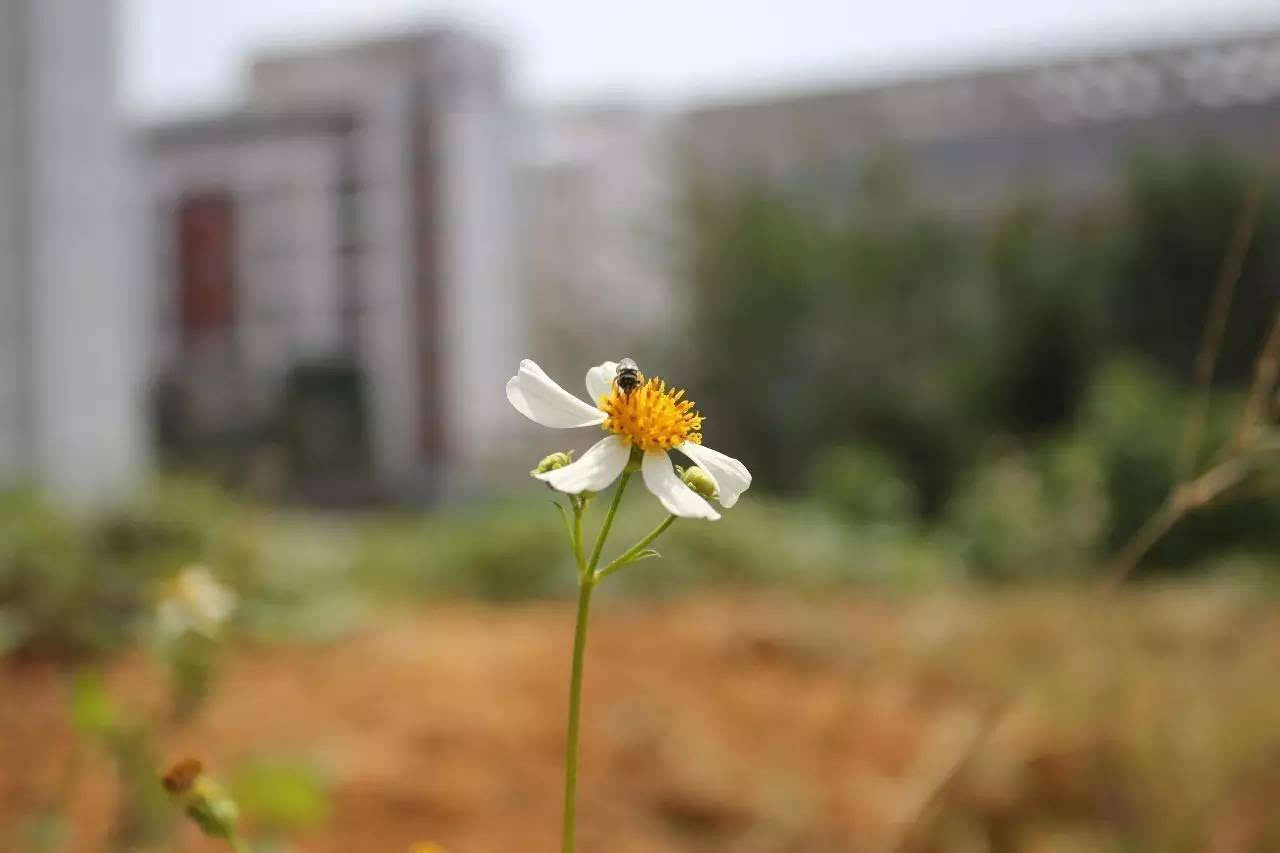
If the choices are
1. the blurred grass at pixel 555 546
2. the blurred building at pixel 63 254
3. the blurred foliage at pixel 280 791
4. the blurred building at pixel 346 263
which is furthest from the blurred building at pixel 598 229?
the blurred foliage at pixel 280 791

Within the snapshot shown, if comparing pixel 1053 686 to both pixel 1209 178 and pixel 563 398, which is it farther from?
pixel 1209 178

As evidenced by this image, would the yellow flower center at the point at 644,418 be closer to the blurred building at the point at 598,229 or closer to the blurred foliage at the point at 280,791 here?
the blurred foliage at the point at 280,791

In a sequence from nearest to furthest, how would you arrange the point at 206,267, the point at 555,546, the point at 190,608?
1. the point at 190,608
2. the point at 555,546
3. the point at 206,267

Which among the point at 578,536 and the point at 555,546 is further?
the point at 555,546

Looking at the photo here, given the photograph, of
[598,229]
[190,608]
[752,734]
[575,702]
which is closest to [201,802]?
[575,702]

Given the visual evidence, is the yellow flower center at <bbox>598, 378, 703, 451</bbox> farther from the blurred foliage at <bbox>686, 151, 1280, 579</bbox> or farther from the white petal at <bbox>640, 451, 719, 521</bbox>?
the blurred foliage at <bbox>686, 151, 1280, 579</bbox>

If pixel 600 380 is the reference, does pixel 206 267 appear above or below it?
above

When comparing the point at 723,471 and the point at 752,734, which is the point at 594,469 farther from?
the point at 752,734

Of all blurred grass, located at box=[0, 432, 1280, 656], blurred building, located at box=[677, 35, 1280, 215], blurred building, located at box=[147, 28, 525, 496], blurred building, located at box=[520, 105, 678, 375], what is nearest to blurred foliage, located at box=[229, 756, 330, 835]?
blurred grass, located at box=[0, 432, 1280, 656]
